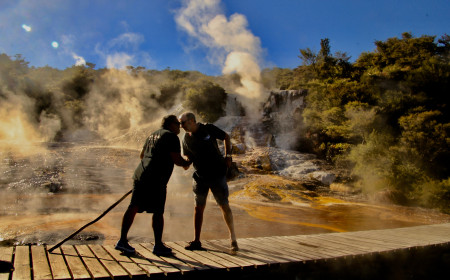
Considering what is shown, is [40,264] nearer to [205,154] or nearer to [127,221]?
[127,221]

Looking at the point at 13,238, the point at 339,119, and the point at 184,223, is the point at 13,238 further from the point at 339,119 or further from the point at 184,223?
the point at 339,119

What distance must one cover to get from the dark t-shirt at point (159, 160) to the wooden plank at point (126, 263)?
2.30ft

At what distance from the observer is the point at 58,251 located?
2.86 meters

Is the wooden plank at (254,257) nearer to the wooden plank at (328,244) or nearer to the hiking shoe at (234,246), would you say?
the hiking shoe at (234,246)

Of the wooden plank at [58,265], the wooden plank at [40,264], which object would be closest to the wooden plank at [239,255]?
the wooden plank at [58,265]

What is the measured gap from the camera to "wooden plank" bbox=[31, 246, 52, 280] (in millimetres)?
2245

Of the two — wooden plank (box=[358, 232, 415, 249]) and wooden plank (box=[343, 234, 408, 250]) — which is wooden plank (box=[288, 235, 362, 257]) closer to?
wooden plank (box=[343, 234, 408, 250])

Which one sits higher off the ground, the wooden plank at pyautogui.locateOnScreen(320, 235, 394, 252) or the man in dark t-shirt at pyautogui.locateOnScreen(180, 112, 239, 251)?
the man in dark t-shirt at pyautogui.locateOnScreen(180, 112, 239, 251)

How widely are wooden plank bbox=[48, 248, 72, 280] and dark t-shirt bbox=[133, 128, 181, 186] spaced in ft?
3.00

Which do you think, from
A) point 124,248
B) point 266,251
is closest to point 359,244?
point 266,251

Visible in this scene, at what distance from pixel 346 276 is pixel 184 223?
3481 millimetres

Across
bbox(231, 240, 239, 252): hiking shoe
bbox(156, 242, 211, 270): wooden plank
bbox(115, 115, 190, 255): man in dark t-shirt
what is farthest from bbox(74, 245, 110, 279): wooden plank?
bbox(231, 240, 239, 252): hiking shoe

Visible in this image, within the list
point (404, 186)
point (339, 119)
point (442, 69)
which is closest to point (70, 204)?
point (404, 186)

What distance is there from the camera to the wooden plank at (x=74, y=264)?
229 cm
